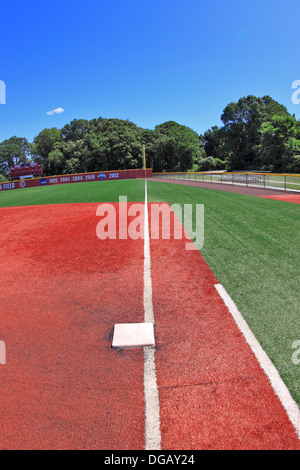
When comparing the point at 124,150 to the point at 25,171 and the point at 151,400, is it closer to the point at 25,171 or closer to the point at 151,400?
the point at 25,171

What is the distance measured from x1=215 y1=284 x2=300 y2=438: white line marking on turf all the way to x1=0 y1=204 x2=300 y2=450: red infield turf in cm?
7

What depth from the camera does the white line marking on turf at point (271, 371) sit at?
2.60 metres

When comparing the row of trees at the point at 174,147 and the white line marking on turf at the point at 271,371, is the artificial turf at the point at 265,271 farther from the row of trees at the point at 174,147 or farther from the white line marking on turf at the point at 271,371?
the row of trees at the point at 174,147

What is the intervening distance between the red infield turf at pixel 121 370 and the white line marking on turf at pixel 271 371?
0.07m

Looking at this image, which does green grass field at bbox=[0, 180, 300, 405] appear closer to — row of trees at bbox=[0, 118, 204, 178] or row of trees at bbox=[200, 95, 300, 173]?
row of trees at bbox=[200, 95, 300, 173]

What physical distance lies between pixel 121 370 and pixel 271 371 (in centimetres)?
167

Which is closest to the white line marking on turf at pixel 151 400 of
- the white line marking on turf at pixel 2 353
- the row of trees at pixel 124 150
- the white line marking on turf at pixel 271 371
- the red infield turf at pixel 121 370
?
the red infield turf at pixel 121 370

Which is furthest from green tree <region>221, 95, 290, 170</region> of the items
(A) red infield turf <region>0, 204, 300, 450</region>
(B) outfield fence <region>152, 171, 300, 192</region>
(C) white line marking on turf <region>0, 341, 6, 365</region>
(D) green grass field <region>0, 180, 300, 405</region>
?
(C) white line marking on turf <region>0, 341, 6, 365</region>

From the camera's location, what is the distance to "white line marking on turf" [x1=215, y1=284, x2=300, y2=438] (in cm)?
260

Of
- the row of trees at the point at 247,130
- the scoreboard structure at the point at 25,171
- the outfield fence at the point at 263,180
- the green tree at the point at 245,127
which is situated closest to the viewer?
the outfield fence at the point at 263,180

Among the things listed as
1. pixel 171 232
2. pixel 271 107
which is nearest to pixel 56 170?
pixel 271 107

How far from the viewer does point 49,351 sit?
3.70 meters

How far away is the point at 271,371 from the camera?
10.3 ft
